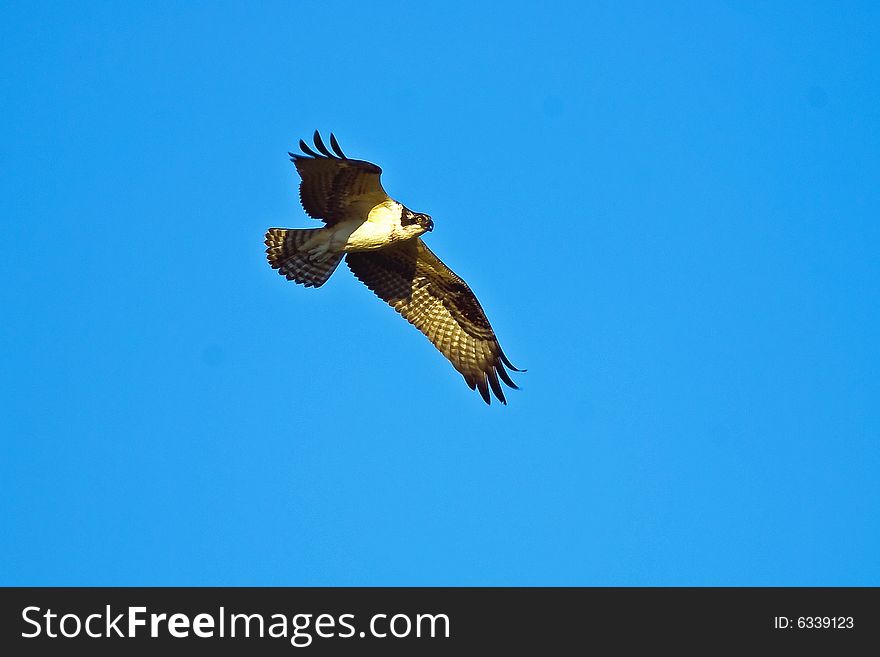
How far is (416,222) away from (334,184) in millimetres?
943

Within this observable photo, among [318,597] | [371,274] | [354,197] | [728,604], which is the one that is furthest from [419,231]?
[728,604]

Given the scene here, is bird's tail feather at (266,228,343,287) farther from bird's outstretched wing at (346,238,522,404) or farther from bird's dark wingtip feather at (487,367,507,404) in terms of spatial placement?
bird's dark wingtip feather at (487,367,507,404)

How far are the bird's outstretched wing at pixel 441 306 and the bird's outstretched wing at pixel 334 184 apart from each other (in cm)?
127

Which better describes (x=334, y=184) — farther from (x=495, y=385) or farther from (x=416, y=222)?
(x=495, y=385)

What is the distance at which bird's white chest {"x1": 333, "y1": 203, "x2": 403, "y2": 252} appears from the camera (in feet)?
50.5

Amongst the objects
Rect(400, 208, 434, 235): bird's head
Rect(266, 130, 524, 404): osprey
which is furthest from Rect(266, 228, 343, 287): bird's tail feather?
Rect(400, 208, 434, 235): bird's head

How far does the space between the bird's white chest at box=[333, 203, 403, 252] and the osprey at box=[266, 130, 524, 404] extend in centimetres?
1

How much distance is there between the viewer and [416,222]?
1522 centimetres

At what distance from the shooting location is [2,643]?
13648 mm

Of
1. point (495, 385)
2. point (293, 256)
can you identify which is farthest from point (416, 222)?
point (495, 385)

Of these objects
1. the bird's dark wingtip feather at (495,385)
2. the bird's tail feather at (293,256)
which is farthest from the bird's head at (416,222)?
the bird's dark wingtip feather at (495,385)

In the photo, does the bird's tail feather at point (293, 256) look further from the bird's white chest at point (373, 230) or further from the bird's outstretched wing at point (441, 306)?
the bird's outstretched wing at point (441, 306)

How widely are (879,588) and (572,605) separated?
10.9 feet

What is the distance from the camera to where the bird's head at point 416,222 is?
15188 mm
